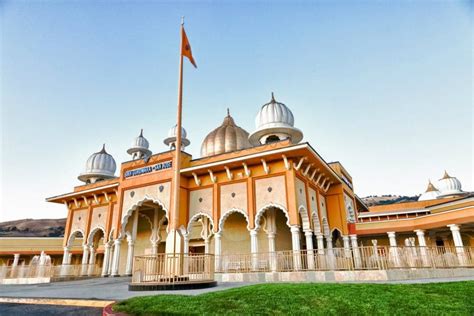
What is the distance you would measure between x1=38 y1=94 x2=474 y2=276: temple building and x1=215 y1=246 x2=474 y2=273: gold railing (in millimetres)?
258

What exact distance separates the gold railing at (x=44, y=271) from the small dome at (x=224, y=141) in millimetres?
11665

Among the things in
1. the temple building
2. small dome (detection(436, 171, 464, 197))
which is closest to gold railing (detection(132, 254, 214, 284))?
the temple building

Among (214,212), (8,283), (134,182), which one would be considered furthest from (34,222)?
(214,212)

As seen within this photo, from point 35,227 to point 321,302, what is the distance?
205 feet

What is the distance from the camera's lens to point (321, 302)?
5188mm

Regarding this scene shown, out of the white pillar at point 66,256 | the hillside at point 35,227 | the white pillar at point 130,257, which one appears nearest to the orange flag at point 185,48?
the white pillar at point 130,257

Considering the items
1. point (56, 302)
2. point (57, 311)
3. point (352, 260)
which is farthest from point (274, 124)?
point (57, 311)

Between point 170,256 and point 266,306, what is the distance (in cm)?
493

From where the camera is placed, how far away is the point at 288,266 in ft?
40.4

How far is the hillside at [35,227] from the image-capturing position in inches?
2057

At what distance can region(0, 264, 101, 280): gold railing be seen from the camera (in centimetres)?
1622

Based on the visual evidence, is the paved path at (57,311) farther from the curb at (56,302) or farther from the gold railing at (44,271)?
the gold railing at (44,271)

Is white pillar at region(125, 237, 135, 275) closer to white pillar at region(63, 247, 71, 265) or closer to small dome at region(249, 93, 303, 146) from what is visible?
white pillar at region(63, 247, 71, 265)

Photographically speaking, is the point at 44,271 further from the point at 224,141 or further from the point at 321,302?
the point at 321,302
